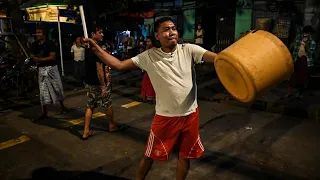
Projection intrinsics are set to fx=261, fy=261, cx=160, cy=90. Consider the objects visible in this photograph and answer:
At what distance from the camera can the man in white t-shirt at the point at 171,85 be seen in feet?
8.41

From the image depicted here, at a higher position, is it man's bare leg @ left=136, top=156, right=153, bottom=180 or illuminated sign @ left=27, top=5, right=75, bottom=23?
illuminated sign @ left=27, top=5, right=75, bottom=23

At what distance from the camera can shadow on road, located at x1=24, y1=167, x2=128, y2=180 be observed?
138 inches

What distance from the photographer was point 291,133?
5.05 meters

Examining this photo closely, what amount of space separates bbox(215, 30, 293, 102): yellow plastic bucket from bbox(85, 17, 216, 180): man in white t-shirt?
10.8 inches

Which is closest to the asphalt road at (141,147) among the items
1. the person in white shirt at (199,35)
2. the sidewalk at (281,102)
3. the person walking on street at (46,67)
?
the sidewalk at (281,102)

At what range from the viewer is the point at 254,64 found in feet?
7.07

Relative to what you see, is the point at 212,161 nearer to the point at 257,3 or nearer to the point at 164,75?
the point at 164,75

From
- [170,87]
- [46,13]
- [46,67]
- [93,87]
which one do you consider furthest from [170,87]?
[46,13]

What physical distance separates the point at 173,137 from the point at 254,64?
108 centimetres

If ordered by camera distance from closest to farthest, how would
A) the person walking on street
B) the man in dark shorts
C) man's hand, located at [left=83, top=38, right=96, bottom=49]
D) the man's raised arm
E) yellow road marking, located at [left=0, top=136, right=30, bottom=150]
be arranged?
man's hand, located at [left=83, top=38, right=96, bottom=49], the man's raised arm, yellow road marking, located at [left=0, top=136, right=30, bottom=150], the man in dark shorts, the person walking on street

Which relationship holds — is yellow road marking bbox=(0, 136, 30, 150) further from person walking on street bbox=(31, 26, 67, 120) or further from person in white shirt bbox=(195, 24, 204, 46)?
person in white shirt bbox=(195, 24, 204, 46)

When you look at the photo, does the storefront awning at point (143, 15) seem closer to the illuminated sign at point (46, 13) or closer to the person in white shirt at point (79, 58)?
the illuminated sign at point (46, 13)

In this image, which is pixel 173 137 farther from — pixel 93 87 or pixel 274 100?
pixel 274 100

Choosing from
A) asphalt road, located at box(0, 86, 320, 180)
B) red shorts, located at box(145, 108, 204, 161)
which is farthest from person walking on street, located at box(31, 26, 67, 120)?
red shorts, located at box(145, 108, 204, 161)
